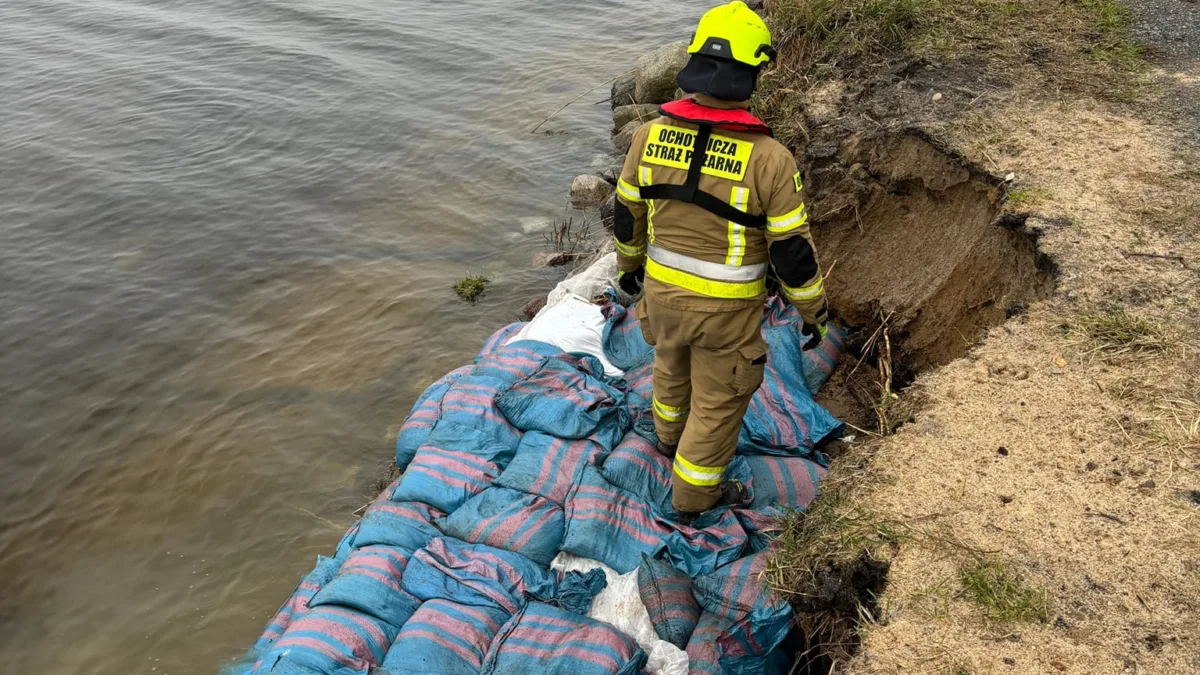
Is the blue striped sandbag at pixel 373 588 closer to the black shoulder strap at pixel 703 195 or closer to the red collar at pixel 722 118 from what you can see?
the black shoulder strap at pixel 703 195

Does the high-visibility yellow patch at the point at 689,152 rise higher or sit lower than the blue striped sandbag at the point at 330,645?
higher

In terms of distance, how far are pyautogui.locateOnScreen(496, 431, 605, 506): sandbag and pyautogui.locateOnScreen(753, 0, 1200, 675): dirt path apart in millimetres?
1315

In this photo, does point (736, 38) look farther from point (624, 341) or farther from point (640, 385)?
point (624, 341)

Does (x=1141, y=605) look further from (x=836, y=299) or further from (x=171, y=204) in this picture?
(x=171, y=204)

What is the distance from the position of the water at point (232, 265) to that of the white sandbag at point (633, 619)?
2190 millimetres

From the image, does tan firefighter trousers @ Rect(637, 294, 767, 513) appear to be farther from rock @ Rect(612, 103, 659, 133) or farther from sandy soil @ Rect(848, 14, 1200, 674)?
rock @ Rect(612, 103, 659, 133)

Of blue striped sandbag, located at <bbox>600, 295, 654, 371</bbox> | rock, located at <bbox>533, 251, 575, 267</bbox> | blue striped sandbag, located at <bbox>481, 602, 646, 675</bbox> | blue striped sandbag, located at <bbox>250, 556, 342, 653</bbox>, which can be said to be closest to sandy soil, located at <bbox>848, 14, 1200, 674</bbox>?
blue striped sandbag, located at <bbox>481, 602, 646, 675</bbox>

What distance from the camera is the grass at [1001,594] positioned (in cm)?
252

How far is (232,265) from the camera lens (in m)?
7.77

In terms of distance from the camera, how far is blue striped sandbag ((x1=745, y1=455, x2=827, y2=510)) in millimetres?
4031

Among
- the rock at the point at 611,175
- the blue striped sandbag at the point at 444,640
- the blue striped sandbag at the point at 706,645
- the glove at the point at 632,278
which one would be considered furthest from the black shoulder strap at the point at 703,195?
the rock at the point at 611,175

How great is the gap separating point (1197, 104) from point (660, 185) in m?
3.73

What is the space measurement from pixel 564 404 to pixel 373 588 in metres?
1.38

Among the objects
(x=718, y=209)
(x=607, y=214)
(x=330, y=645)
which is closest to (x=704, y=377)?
(x=718, y=209)
